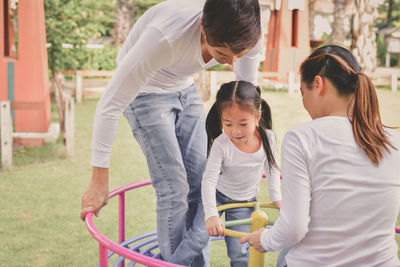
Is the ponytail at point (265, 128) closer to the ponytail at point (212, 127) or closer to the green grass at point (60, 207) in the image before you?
the ponytail at point (212, 127)

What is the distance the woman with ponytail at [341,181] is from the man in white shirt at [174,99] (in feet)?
1.34

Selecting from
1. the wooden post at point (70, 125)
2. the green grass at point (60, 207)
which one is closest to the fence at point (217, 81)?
the green grass at point (60, 207)

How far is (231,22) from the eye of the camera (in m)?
1.63

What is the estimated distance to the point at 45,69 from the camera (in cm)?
677

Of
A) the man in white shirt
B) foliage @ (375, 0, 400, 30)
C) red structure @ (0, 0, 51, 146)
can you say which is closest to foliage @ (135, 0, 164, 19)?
red structure @ (0, 0, 51, 146)

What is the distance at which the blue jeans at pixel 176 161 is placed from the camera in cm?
210

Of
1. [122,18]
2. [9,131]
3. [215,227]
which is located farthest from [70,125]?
[122,18]

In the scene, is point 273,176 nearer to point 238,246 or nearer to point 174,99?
point 238,246

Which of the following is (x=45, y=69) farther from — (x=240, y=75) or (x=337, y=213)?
(x=337, y=213)

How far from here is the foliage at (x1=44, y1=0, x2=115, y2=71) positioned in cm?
816

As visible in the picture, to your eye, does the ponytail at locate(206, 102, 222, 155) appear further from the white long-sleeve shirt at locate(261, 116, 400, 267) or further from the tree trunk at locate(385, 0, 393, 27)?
the tree trunk at locate(385, 0, 393, 27)

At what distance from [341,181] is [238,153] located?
98 cm

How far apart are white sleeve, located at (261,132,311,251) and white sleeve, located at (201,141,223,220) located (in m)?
0.69

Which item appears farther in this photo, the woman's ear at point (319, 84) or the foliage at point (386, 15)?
the foliage at point (386, 15)
